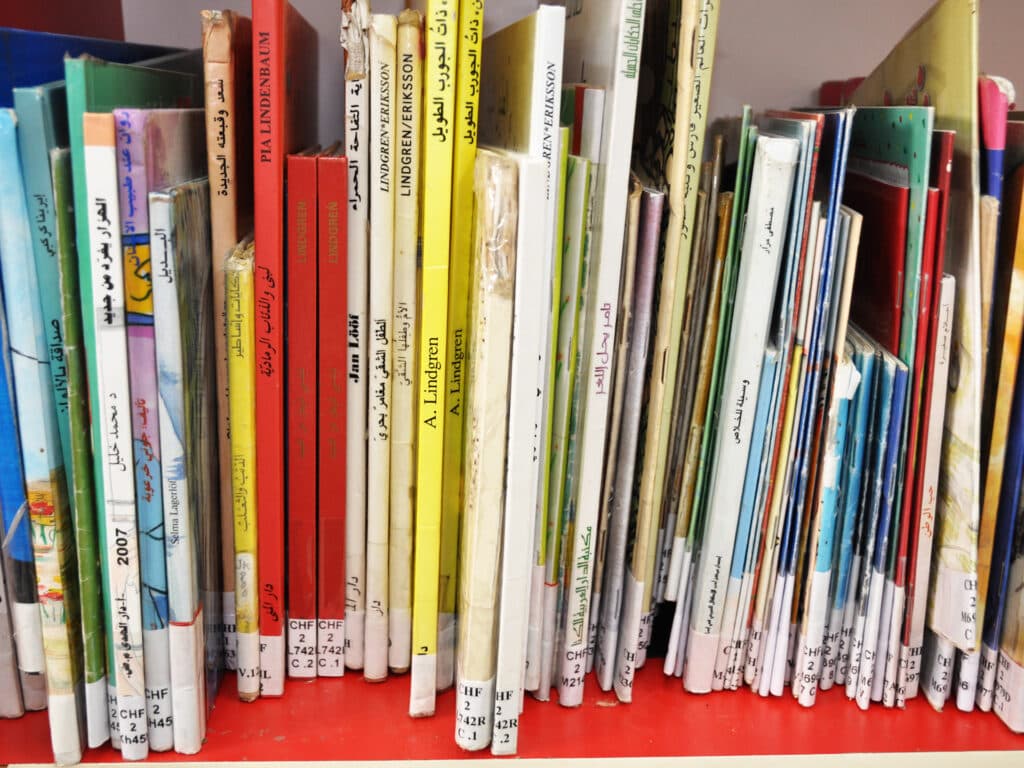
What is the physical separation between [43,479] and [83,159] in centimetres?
21

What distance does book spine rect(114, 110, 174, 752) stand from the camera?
21.4 inches

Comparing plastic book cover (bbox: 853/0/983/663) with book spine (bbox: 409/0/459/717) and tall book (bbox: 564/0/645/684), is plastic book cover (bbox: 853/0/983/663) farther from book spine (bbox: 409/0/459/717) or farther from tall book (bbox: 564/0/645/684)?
book spine (bbox: 409/0/459/717)

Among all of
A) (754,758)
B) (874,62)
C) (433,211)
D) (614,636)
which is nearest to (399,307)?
(433,211)

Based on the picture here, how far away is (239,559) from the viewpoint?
670 millimetres

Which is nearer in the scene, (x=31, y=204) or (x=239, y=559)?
(x=31, y=204)

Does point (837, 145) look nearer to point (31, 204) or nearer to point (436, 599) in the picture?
point (436, 599)

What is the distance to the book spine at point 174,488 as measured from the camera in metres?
0.56

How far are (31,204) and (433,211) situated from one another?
0.25 metres

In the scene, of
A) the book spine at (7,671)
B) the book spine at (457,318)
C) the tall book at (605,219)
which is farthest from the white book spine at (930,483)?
the book spine at (7,671)

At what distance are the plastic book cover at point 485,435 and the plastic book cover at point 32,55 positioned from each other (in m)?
0.31

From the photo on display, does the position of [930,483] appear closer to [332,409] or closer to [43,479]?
[332,409]

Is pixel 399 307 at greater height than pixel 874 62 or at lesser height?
lesser

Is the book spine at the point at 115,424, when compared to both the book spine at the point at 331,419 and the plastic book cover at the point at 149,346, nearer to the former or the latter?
the plastic book cover at the point at 149,346

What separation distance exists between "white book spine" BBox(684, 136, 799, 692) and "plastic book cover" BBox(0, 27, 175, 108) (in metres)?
0.49
